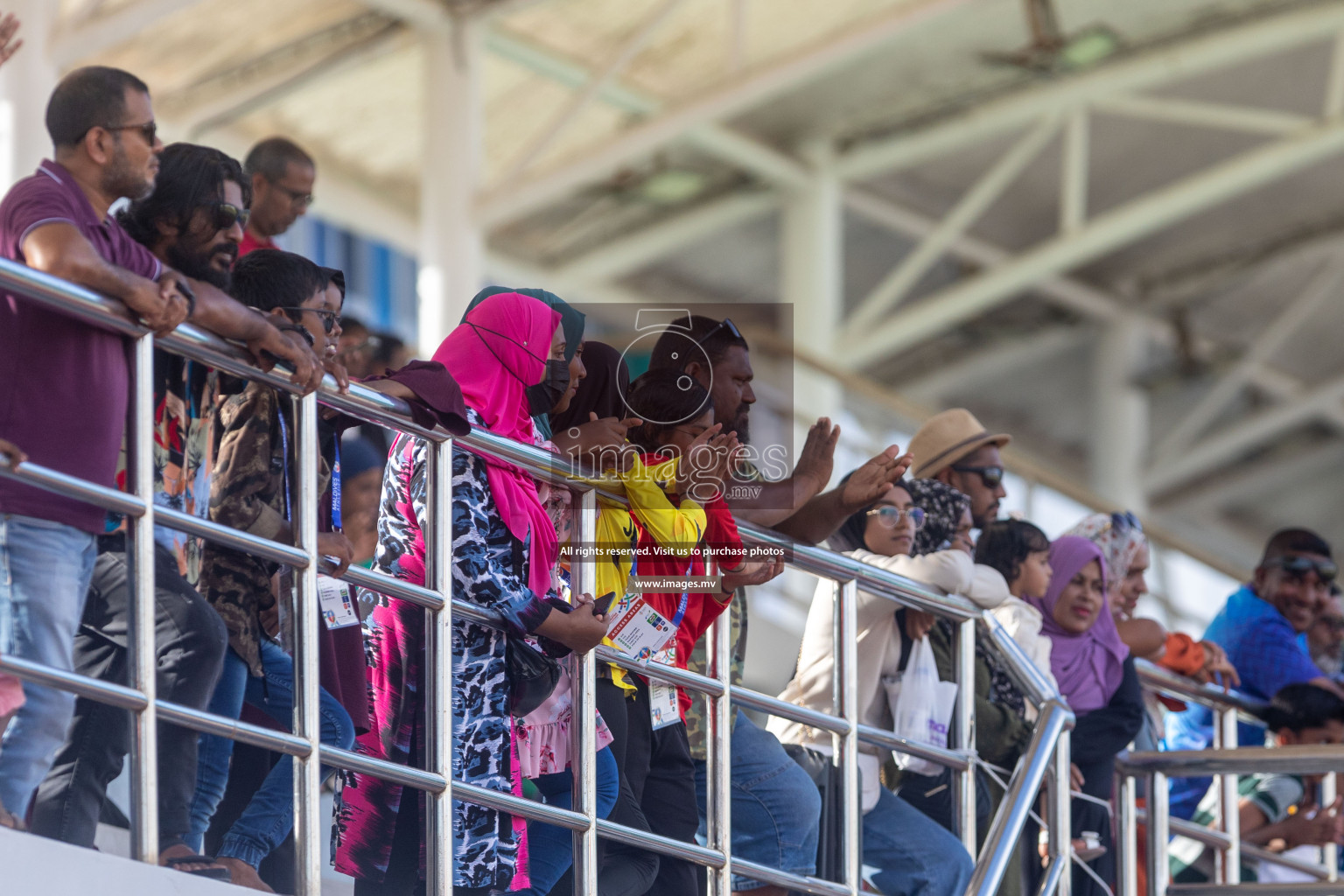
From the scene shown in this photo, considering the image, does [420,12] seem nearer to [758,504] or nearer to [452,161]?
[452,161]

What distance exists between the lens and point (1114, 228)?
12.9 m

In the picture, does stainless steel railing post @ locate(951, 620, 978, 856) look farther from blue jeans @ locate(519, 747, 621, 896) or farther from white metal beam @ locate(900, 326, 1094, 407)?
white metal beam @ locate(900, 326, 1094, 407)

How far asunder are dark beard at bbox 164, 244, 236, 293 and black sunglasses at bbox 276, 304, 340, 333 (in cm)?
15

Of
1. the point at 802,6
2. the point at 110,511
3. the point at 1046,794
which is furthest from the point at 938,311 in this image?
the point at 110,511

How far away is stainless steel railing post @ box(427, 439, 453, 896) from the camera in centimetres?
313

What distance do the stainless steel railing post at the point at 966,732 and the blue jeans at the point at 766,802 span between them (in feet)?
1.84

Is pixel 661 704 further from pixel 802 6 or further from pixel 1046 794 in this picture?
pixel 802 6

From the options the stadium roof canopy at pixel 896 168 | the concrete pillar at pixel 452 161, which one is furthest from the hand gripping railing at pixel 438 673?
the concrete pillar at pixel 452 161

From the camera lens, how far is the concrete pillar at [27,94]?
699 centimetres

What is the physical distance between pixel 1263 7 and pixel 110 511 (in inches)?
418

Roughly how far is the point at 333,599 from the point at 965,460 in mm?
2353

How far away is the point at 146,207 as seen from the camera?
10.7 feet

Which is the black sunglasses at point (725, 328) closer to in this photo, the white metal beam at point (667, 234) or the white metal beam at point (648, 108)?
the white metal beam at point (648, 108)

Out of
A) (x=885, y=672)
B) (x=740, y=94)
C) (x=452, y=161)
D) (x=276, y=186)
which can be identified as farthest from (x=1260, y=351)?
(x=276, y=186)
